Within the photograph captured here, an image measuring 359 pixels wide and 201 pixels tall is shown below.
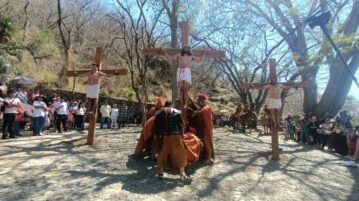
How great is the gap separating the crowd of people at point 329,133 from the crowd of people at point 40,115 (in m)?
9.84

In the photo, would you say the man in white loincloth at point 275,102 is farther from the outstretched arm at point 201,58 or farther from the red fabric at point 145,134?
the red fabric at point 145,134

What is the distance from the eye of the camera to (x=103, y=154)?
1103 cm

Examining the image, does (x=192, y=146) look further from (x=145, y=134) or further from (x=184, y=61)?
(x=184, y=61)

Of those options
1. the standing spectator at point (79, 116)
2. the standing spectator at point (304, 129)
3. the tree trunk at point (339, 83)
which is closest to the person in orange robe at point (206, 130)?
the standing spectator at point (304, 129)

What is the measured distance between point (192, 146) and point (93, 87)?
427 centimetres

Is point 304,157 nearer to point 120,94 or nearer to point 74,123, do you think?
point 74,123

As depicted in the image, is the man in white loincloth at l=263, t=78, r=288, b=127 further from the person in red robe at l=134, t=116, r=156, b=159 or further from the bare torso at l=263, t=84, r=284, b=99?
the person in red robe at l=134, t=116, r=156, b=159

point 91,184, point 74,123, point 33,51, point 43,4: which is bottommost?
point 91,184

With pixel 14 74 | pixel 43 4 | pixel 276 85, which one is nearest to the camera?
pixel 276 85

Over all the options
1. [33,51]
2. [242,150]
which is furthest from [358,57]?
[33,51]

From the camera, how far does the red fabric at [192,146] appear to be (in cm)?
945

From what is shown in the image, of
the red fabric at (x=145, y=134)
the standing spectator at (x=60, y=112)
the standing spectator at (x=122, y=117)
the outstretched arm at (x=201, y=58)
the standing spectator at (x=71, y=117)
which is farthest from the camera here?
the standing spectator at (x=122, y=117)

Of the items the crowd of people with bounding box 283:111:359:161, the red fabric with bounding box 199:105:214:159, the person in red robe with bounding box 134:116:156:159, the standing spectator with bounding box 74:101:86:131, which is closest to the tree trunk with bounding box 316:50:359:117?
the crowd of people with bounding box 283:111:359:161

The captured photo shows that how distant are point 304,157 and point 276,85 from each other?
8.84 feet
